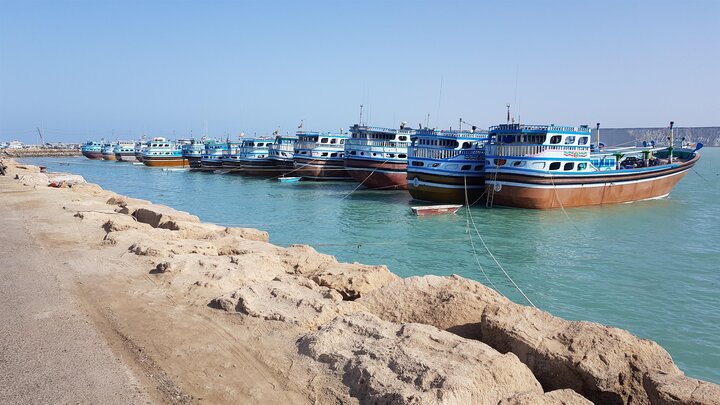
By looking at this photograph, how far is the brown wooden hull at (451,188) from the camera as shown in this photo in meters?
29.2

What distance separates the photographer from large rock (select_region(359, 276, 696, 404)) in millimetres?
4617

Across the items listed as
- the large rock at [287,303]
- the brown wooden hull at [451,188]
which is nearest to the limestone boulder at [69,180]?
the brown wooden hull at [451,188]

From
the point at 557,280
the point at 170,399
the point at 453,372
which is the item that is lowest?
the point at 557,280

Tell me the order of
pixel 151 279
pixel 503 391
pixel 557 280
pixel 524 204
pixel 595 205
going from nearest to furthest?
pixel 503 391 → pixel 151 279 → pixel 557 280 → pixel 524 204 → pixel 595 205

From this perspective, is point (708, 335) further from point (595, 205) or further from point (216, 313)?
point (595, 205)

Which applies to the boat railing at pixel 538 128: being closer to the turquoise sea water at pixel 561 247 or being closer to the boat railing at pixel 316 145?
the turquoise sea water at pixel 561 247

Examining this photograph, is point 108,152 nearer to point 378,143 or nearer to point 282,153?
point 282,153

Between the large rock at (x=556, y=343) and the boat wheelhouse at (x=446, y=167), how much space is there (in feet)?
75.3

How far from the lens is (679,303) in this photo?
12047 millimetres

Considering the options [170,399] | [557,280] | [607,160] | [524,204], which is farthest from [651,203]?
[170,399]

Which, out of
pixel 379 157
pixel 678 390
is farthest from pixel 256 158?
pixel 678 390

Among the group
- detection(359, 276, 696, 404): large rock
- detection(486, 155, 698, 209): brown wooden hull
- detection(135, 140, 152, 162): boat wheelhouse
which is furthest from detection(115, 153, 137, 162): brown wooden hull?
detection(359, 276, 696, 404): large rock

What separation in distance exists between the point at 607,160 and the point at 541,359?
97.5 feet

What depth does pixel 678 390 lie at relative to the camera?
4094 millimetres
